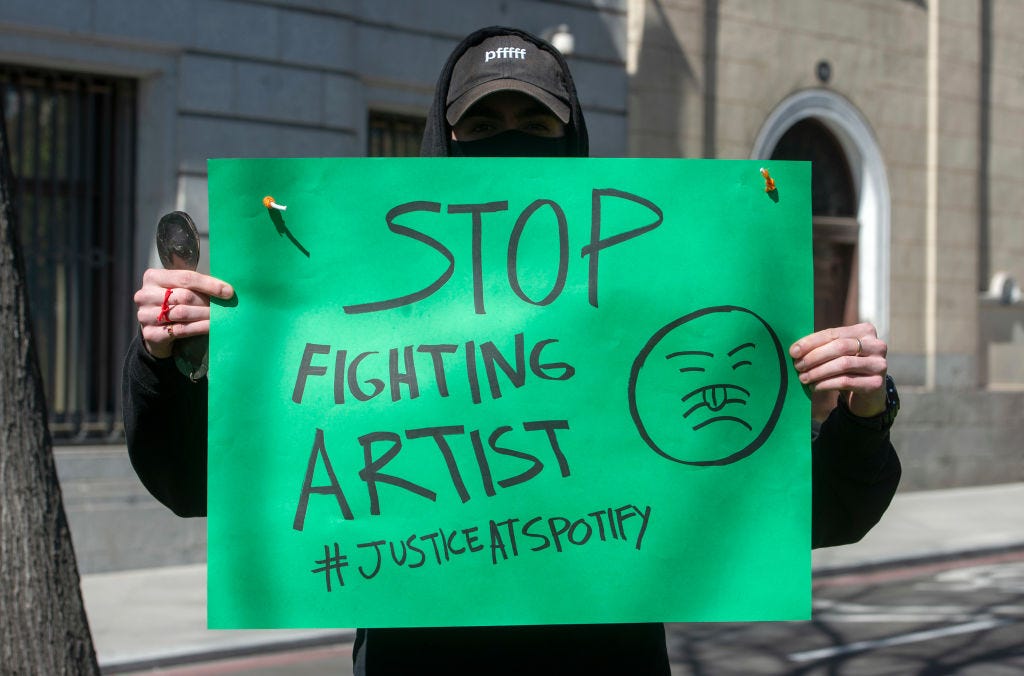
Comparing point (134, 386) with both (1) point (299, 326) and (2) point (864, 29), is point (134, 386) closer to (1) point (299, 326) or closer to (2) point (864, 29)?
(1) point (299, 326)

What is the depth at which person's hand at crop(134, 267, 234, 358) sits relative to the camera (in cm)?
200

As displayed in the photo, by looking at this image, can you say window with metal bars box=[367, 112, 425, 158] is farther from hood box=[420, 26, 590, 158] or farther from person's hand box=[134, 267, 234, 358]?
person's hand box=[134, 267, 234, 358]

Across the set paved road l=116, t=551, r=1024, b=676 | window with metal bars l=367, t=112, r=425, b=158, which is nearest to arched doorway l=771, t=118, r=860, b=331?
window with metal bars l=367, t=112, r=425, b=158

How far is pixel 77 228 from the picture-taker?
33.0ft

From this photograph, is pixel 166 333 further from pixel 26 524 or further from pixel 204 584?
pixel 204 584

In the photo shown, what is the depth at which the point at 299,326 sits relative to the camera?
7.02ft

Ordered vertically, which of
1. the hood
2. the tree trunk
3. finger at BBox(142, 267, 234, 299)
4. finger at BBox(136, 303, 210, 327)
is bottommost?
the tree trunk

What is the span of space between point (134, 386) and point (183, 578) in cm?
786

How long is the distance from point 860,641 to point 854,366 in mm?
6063

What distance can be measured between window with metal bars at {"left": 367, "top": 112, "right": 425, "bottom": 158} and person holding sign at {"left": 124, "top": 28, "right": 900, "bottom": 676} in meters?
9.55

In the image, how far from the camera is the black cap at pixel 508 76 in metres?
2.22

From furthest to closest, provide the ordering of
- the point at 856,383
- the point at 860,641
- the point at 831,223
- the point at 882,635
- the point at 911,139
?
the point at 911,139, the point at 831,223, the point at 882,635, the point at 860,641, the point at 856,383

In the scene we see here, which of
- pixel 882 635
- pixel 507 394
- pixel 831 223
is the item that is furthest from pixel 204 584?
pixel 831 223

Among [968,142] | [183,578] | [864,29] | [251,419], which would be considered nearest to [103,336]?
[183,578]
